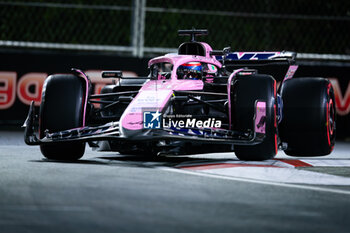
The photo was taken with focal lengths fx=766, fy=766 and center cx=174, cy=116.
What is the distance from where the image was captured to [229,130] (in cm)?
→ 783

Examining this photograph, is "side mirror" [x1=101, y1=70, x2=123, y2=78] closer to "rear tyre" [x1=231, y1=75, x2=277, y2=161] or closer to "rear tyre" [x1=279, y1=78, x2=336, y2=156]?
"rear tyre" [x1=231, y1=75, x2=277, y2=161]

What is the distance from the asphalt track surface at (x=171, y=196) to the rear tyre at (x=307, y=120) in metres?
0.51

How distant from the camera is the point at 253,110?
7930 millimetres

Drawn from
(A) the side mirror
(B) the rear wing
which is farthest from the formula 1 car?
(B) the rear wing

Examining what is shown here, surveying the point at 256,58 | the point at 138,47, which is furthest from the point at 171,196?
the point at 138,47

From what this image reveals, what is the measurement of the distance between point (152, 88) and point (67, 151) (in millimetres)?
1139

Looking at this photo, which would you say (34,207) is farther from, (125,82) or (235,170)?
(125,82)

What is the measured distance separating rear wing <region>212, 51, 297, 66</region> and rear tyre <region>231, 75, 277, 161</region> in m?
1.99

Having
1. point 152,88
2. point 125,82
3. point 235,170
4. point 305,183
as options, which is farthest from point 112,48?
point 305,183

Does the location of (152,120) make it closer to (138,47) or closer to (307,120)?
(307,120)

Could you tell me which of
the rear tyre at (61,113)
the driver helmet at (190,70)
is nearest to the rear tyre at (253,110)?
the driver helmet at (190,70)

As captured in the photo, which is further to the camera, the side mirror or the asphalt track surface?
the side mirror

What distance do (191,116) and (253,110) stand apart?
0.67 metres

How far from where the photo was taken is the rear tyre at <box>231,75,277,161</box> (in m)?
7.94
